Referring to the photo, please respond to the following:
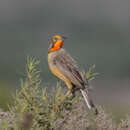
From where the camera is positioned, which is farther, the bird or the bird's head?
the bird's head

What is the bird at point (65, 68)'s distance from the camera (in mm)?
5852

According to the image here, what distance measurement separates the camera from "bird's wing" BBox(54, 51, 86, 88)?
584 cm

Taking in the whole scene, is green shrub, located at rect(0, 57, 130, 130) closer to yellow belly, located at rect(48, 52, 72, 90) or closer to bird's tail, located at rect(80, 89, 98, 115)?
bird's tail, located at rect(80, 89, 98, 115)

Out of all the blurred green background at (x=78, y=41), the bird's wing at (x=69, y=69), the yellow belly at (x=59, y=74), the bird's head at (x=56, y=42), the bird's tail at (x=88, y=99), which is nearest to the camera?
the bird's tail at (x=88, y=99)

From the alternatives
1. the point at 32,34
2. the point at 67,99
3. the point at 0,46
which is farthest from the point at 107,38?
the point at 67,99

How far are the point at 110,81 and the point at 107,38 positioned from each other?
8.86 meters

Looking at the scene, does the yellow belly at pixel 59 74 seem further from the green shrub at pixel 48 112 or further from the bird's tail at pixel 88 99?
the green shrub at pixel 48 112

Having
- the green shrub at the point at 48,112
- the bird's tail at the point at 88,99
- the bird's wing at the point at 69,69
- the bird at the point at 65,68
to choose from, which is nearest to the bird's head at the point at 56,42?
the bird at the point at 65,68

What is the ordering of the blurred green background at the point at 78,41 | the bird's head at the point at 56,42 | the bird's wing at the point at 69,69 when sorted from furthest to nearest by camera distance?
the blurred green background at the point at 78,41, the bird's head at the point at 56,42, the bird's wing at the point at 69,69

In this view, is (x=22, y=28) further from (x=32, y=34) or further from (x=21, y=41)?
(x=21, y=41)

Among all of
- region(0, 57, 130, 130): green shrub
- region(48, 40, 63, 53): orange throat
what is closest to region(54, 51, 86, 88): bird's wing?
region(48, 40, 63, 53): orange throat

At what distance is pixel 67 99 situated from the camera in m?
4.91

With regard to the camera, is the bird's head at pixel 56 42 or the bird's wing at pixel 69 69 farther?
the bird's head at pixel 56 42

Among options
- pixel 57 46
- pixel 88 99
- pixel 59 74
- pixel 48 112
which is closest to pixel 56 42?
pixel 57 46
